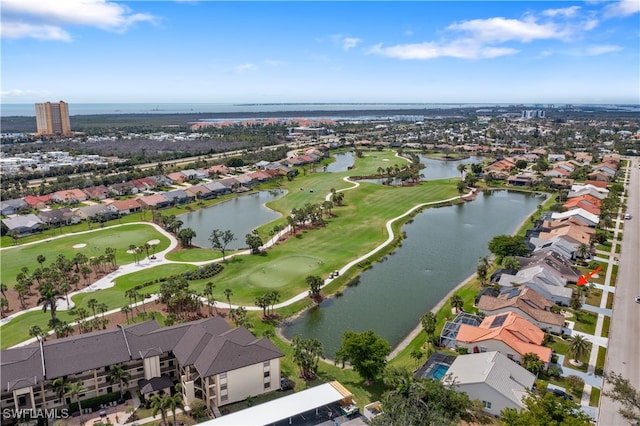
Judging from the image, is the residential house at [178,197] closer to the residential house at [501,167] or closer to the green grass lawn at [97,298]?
the green grass lawn at [97,298]

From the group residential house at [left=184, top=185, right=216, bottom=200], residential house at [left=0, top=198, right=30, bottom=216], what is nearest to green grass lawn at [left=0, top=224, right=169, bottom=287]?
residential house at [left=184, top=185, right=216, bottom=200]

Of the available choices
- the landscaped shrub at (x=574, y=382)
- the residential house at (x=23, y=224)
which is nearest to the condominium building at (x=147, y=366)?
the landscaped shrub at (x=574, y=382)

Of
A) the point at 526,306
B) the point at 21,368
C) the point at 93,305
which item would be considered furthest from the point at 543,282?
the point at 21,368

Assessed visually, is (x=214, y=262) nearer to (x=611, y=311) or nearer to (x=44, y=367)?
(x=44, y=367)

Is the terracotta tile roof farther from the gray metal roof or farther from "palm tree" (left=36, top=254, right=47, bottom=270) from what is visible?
"palm tree" (left=36, top=254, right=47, bottom=270)

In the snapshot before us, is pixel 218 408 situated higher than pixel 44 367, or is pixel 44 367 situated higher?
pixel 44 367

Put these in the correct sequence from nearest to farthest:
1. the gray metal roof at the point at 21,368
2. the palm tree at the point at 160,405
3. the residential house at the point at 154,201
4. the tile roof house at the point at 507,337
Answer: the palm tree at the point at 160,405, the gray metal roof at the point at 21,368, the tile roof house at the point at 507,337, the residential house at the point at 154,201

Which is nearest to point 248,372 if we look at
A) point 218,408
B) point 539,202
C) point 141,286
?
point 218,408
